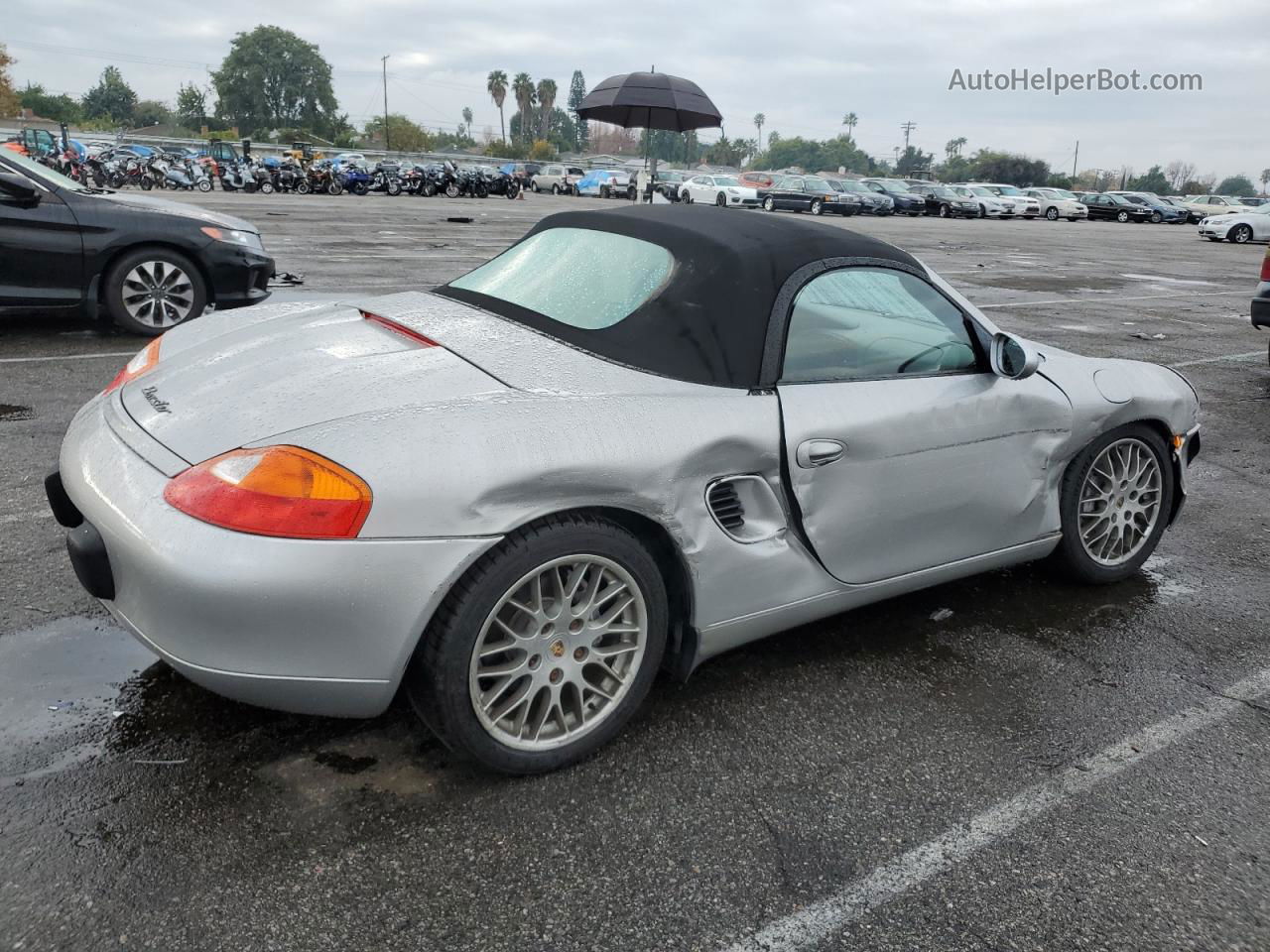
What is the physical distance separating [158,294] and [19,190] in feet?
3.61

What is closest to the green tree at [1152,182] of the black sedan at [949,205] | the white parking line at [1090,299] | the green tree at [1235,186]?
the green tree at [1235,186]

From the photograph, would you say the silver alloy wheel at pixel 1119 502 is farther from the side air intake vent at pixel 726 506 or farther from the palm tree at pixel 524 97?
the palm tree at pixel 524 97

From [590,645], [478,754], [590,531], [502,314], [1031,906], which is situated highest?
[502,314]

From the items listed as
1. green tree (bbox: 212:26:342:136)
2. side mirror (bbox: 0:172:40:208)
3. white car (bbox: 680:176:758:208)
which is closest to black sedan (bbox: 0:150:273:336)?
side mirror (bbox: 0:172:40:208)

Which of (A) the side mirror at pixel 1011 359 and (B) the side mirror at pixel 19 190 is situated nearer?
(A) the side mirror at pixel 1011 359

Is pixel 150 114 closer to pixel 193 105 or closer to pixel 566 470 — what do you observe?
pixel 193 105

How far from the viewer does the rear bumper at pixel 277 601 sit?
2090 mm

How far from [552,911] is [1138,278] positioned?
18.8 metres

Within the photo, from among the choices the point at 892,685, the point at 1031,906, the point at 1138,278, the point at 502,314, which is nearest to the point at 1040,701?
the point at 892,685

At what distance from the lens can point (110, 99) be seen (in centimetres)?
13700

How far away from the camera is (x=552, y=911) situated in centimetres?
207

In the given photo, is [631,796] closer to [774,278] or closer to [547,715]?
[547,715]

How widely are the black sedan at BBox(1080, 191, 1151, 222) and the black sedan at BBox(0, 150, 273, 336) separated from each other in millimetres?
49199

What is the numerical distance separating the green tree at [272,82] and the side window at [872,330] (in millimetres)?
134427
